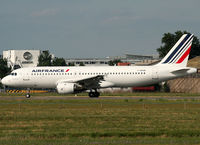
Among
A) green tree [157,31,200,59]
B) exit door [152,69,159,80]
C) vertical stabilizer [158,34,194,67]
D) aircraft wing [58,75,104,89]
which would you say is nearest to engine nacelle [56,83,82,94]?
aircraft wing [58,75,104,89]

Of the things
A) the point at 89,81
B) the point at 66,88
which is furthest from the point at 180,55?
the point at 66,88

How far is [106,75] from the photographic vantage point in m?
48.0

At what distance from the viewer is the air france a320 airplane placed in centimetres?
4731

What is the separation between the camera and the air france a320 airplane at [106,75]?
47.3 m

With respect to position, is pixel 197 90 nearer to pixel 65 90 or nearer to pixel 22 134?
pixel 65 90

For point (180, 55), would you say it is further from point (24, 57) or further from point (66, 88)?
point (24, 57)

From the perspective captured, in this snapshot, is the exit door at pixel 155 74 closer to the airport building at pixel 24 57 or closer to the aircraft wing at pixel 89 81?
the aircraft wing at pixel 89 81

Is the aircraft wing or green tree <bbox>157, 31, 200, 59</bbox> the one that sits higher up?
green tree <bbox>157, 31, 200, 59</bbox>

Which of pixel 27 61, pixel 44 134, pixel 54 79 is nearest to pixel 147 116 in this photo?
pixel 44 134

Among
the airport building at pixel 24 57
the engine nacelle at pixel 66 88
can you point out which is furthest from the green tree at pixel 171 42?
the engine nacelle at pixel 66 88

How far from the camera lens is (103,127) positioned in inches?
838

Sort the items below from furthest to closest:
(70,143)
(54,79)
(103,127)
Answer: (54,79), (103,127), (70,143)

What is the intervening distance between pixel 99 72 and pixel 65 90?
5285mm

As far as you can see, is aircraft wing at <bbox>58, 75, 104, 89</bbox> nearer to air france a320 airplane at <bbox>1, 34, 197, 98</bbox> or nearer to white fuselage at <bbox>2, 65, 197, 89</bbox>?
air france a320 airplane at <bbox>1, 34, 197, 98</bbox>
